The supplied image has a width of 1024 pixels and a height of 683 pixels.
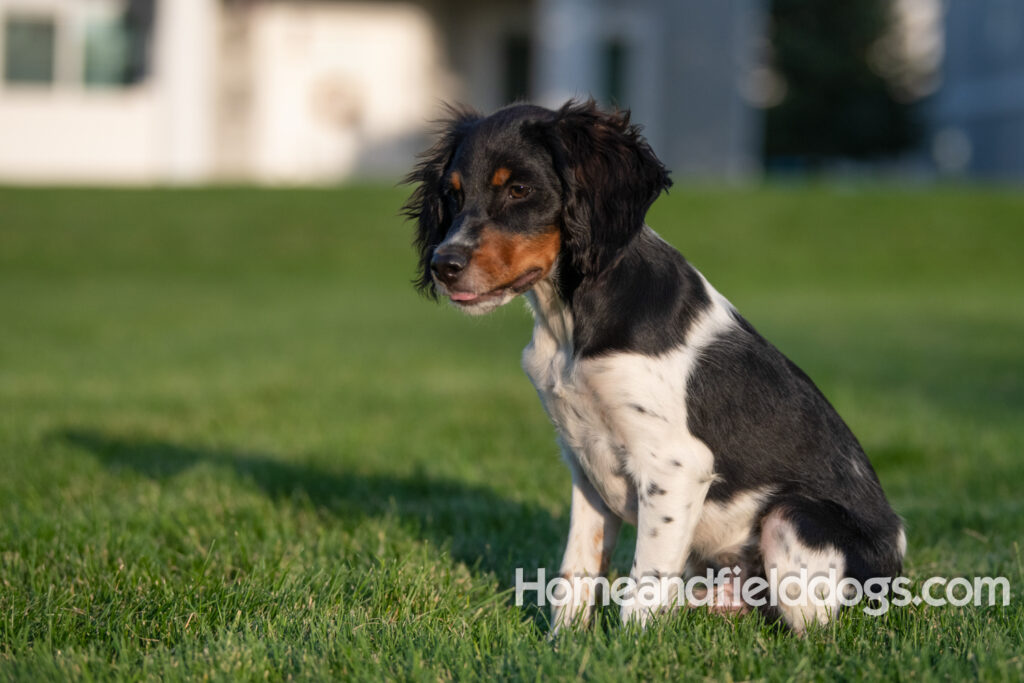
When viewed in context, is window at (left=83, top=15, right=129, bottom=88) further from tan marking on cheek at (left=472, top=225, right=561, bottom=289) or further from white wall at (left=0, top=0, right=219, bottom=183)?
tan marking on cheek at (left=472, top=225, right=561, bottom=289)

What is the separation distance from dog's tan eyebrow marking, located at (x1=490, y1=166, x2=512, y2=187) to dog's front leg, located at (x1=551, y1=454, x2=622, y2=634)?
35.5 inches

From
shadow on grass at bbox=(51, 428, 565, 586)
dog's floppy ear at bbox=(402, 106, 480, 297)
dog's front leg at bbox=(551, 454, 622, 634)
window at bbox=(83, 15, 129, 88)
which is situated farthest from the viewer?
window at bbox=(83, 15, 129, 88)

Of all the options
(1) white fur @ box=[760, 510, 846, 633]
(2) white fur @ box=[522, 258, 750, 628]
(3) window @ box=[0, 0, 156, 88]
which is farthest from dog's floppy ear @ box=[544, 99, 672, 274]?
(3) window @ box=[0, 0, 156, 88]

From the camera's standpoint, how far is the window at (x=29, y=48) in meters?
21.0

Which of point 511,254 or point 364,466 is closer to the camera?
point 511,254

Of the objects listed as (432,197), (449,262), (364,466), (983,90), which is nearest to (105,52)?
(364,466)

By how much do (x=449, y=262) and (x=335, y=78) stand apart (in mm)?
22500

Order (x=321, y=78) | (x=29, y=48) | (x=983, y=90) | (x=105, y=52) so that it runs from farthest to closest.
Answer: (x=983, y=90) → (x=321, y=78) → (x=105, y=52) → (x=29, y=48)

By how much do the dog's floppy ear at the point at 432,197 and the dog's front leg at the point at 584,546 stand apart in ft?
2.66

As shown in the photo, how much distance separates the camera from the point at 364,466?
19.7 ft

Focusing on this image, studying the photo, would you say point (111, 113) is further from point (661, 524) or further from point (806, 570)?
point (806, 570)

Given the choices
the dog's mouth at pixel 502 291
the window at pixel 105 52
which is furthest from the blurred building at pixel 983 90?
the dog's mouth at pixel 502 291

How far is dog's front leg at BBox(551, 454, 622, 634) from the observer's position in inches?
137

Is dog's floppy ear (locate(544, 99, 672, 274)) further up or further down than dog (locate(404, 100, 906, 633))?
further up
